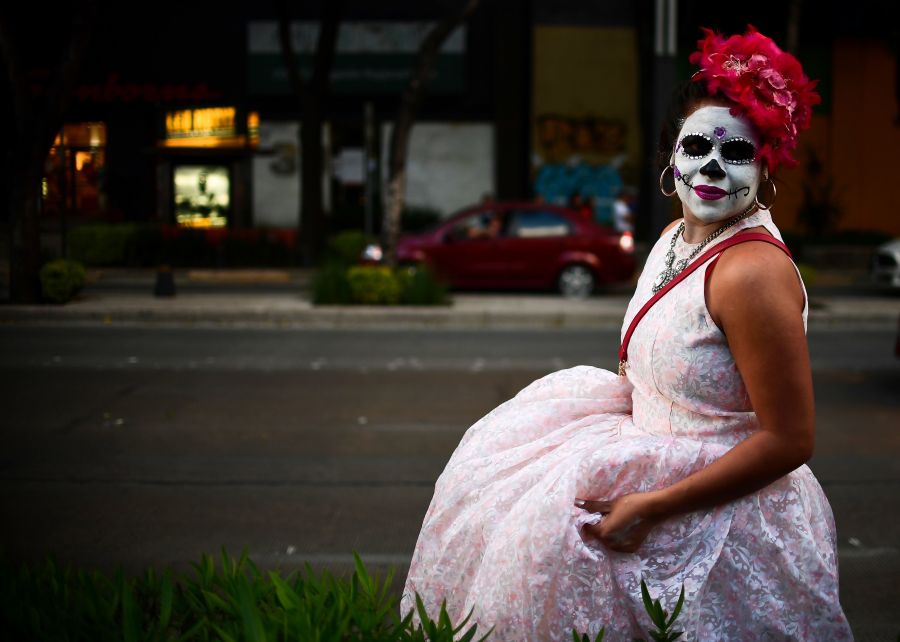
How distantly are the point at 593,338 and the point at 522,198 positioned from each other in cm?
1660

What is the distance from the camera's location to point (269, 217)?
99.3ft

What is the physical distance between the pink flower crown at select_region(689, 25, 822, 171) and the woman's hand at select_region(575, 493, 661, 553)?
0.78 metres

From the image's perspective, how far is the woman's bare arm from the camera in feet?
7.32

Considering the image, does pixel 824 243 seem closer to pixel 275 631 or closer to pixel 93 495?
pixel 93 495

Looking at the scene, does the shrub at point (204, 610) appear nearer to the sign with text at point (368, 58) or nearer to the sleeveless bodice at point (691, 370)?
the sleeveless bodice at point (691, 370)

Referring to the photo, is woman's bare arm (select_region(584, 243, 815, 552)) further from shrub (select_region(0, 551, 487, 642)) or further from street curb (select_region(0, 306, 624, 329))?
street curb (select_region(0, 306, 624, 329))

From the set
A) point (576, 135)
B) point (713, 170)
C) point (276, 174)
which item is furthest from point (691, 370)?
point (576, 135)

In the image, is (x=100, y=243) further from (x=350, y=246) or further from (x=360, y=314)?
(x=360, y=314)

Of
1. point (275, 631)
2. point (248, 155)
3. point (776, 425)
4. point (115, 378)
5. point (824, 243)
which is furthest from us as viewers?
point (248, 155)

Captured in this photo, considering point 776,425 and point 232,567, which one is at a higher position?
point 776,425

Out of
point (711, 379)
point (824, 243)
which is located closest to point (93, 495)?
point (711, 379)

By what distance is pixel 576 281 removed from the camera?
19188 mm

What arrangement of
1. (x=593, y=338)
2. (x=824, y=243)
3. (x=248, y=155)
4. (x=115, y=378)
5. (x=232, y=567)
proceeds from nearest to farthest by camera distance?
(x=232, y=567), (x=115, y=378), (x=593, y=338), (x=824, y=243), (x=248, y=155)

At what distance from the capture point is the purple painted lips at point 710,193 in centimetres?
248
